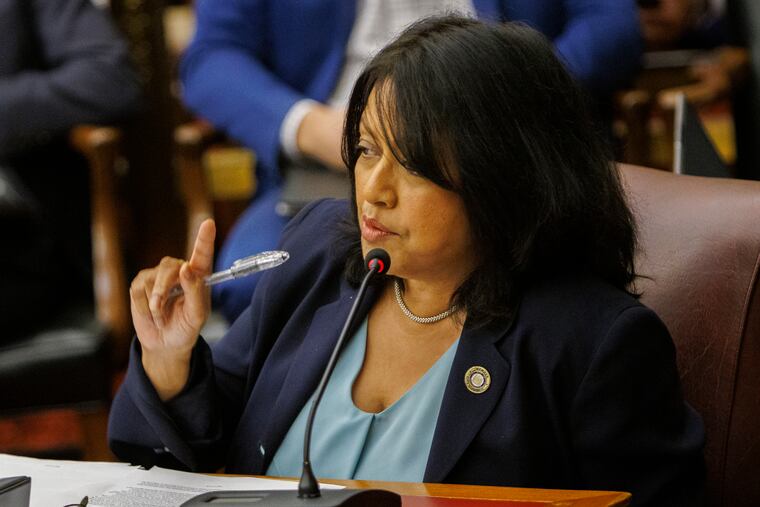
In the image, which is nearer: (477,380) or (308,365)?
(477,380)

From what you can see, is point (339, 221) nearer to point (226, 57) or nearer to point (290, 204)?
point (290, 204)

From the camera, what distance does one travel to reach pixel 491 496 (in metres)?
1.05

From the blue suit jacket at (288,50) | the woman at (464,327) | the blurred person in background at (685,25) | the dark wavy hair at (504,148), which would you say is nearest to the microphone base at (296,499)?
the woman at (464,327)

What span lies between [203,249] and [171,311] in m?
0.10

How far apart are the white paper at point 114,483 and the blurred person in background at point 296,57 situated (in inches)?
39.5

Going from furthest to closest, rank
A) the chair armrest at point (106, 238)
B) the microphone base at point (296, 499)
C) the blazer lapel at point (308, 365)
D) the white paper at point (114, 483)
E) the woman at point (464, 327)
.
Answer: the chair armrest at point (106, 238) < the blazer lapel at point (308, 365) < the woman at point (464, 327) < the white paper at point (114, 483) < the microphone base at point (296, 499)

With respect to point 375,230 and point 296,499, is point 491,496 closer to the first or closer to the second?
point 296,499

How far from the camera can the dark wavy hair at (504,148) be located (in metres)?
1.24

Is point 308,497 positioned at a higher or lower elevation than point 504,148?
lower

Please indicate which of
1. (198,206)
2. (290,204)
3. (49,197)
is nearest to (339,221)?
(290,204)

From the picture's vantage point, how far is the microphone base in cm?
94

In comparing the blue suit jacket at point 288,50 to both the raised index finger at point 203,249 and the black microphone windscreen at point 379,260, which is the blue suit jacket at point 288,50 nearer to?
the raised index finger at point 203,249

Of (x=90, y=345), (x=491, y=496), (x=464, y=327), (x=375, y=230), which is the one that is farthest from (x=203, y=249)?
(x=90, y=345)

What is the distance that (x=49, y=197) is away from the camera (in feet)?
8.36
